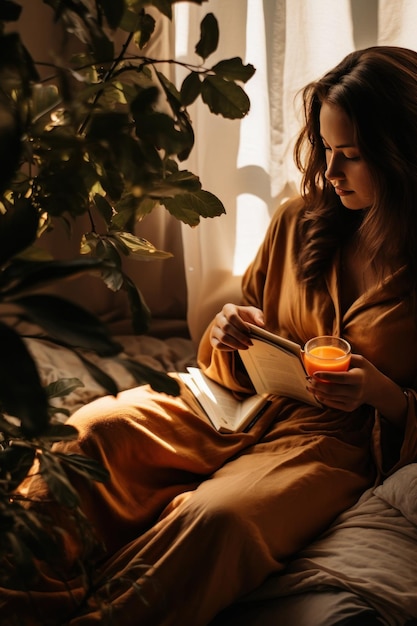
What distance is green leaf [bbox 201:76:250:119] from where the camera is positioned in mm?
982

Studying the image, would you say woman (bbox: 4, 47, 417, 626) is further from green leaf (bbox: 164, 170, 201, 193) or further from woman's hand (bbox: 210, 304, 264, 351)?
green leaf (bbox: 164, 170, 201, 193)

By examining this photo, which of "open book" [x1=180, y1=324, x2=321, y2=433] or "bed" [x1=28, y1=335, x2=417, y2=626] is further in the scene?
"open book" [x1=180, y1=324, x2=321, y2=433]

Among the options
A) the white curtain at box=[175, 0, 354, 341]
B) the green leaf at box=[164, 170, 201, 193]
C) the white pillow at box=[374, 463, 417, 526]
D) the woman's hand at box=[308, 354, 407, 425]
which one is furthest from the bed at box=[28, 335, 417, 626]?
the white curtain at box=[175, 0, 354, 341]

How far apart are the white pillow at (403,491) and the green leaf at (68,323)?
809 millimetres

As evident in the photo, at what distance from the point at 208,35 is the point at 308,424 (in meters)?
0.80

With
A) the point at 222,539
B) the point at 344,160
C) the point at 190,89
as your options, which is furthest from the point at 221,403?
the point at 190,89

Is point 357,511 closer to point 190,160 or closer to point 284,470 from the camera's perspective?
point 284,470

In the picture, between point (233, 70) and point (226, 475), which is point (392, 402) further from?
point (233, 70)

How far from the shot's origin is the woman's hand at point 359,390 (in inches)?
53.8

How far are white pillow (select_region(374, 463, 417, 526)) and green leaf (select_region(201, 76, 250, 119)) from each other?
2.37 ft

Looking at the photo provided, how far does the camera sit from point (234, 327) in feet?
5.06

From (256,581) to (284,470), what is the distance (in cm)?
20

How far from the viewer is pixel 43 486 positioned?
129 cm

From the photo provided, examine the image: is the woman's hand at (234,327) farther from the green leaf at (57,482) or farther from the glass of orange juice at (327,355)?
the green leaf at (57,482)
